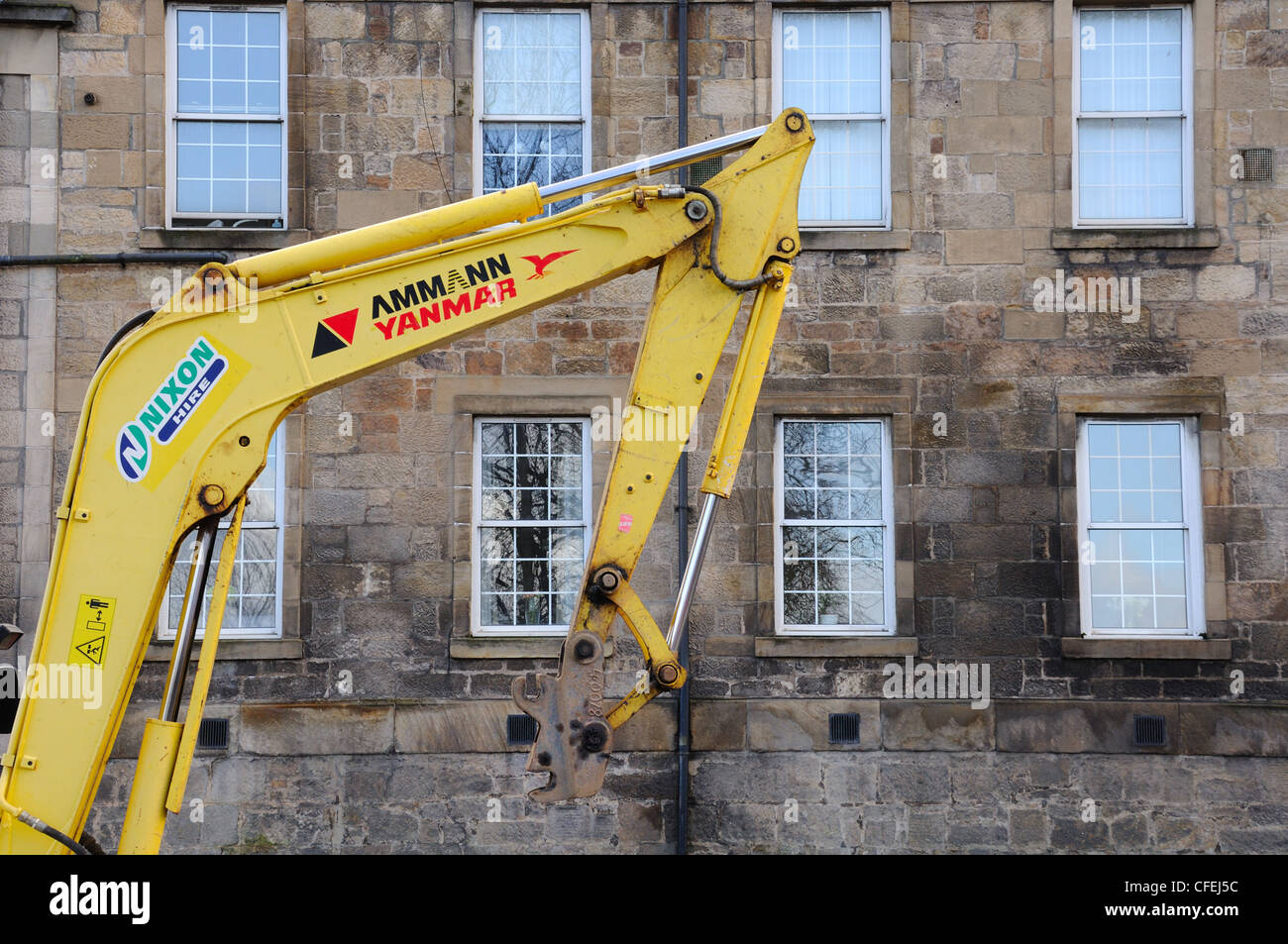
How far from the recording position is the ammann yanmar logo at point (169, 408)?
5.21 metres

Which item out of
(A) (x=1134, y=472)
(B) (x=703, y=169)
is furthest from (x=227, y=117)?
(A) (x=1134, y=472)

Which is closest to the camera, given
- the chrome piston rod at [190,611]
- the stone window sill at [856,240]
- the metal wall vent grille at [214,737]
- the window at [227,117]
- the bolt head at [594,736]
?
the chrome piston rod at [190,611]

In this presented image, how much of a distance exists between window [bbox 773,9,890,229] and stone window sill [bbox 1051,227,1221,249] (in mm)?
1621

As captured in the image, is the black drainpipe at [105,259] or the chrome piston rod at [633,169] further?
the black drainpipe at [105,259]

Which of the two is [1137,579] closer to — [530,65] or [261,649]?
[530,65]

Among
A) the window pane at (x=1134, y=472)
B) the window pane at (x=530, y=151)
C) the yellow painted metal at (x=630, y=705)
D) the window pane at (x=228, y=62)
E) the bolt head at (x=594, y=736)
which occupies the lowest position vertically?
the bolt head at (x=594, y=736)

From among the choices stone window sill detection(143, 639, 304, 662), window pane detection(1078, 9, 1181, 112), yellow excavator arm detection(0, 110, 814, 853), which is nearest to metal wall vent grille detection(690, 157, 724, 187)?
window pane detection(1078, 9, 1181, 112)

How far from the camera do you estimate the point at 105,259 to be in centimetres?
1001

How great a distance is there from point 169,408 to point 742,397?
2642mm

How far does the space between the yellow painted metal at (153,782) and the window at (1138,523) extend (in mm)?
7761

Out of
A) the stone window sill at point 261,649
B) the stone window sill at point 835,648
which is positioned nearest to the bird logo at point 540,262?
the stone window sill at point 835,648

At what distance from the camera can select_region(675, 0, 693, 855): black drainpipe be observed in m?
9.73

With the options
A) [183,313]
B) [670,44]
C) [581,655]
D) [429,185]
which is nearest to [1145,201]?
[670,44]

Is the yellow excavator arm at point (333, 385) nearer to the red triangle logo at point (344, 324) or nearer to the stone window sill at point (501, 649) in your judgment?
the red triangle logo at point (344, 324)
